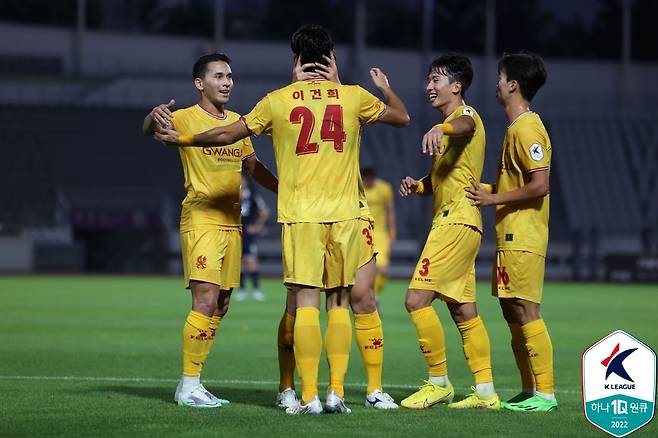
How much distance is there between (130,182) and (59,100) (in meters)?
4.61

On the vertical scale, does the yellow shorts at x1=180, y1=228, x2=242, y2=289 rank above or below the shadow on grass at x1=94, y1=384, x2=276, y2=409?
above

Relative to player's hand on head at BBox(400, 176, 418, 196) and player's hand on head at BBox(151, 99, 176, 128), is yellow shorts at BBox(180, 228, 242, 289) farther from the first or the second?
player's hand on head at BBox(400, 176, 418, 196)

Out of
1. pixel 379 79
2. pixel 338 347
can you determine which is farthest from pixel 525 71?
pixel 338 347

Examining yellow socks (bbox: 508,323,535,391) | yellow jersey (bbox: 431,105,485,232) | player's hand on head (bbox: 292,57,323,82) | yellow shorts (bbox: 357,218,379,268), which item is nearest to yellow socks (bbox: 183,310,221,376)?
yellow shorts (bbox: 357,218,379,268)

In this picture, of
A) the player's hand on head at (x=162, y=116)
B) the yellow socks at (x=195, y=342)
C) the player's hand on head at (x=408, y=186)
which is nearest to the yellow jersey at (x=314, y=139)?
the player's hand on head at (x=162, y=116)

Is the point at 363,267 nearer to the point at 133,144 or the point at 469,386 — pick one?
the point at 469,386

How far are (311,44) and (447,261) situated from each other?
1747mm

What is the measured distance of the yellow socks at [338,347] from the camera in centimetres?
824

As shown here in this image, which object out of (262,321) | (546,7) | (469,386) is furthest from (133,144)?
(469,386)

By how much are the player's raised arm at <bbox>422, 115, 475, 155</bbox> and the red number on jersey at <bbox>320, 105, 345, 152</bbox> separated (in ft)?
1.79

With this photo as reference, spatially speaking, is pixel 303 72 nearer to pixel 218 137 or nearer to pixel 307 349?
pixel 218 137

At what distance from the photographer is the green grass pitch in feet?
25.2

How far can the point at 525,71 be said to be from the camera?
28.5 ft

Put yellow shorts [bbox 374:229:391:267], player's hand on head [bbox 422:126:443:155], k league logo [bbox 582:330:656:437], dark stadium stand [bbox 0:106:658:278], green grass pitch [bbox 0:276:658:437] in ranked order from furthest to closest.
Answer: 1. dark stadium stand [bbox 0:106:658:278]
2. yellow shorts [bbox 374:229:391:267]
3. player's hand on head [bbox 422:126:443:155]
4. green grass pitch [bbox 0:276:658:437]
5. k league logo [bbox 582:330:656:437]
